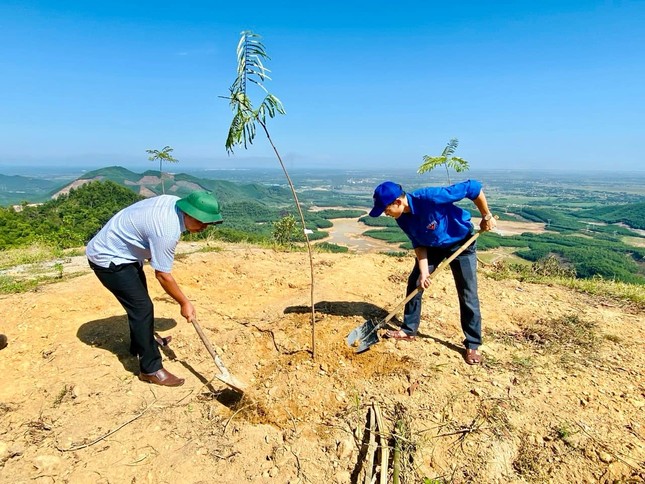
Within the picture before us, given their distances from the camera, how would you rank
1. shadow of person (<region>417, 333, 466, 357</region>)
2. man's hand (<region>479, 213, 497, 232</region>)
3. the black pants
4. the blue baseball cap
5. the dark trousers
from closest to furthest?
the black pants, the blue baseball cap, man's hand (<region>479, 213, 497, 232</region>), the dark trousers, shadow of person (<region>417, 333, 466, 357</region>)

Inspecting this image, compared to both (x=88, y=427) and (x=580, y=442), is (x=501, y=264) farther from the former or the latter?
(x=88, y=427)

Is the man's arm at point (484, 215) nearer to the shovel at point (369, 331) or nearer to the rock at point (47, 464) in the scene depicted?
the shovel at point (369, 331)

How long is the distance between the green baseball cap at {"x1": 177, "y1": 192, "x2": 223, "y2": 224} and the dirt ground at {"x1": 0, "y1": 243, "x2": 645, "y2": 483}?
1463 millimetres

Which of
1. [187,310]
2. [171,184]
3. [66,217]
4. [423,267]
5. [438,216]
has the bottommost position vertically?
[171,184]

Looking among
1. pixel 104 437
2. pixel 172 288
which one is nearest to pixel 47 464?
pixel 104 437

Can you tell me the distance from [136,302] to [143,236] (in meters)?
0.61

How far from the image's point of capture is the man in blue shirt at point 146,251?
8.39 feet

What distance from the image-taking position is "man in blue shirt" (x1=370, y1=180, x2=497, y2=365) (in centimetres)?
301

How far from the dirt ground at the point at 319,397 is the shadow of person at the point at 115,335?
20 millimetres

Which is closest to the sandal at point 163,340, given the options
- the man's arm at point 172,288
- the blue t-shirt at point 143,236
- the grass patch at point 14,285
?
the man's arm at point 172,288

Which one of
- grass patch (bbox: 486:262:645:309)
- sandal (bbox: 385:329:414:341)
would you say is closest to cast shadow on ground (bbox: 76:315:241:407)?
sandal (bbox: 385:329:414:341)

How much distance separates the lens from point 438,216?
3166 millimetres

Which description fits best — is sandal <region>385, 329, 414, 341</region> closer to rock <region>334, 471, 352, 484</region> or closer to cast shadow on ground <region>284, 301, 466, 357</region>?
cast shadow on ground <region>284, 301, 466, 357</region>

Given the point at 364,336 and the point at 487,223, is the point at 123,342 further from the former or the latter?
the point at 487,223
